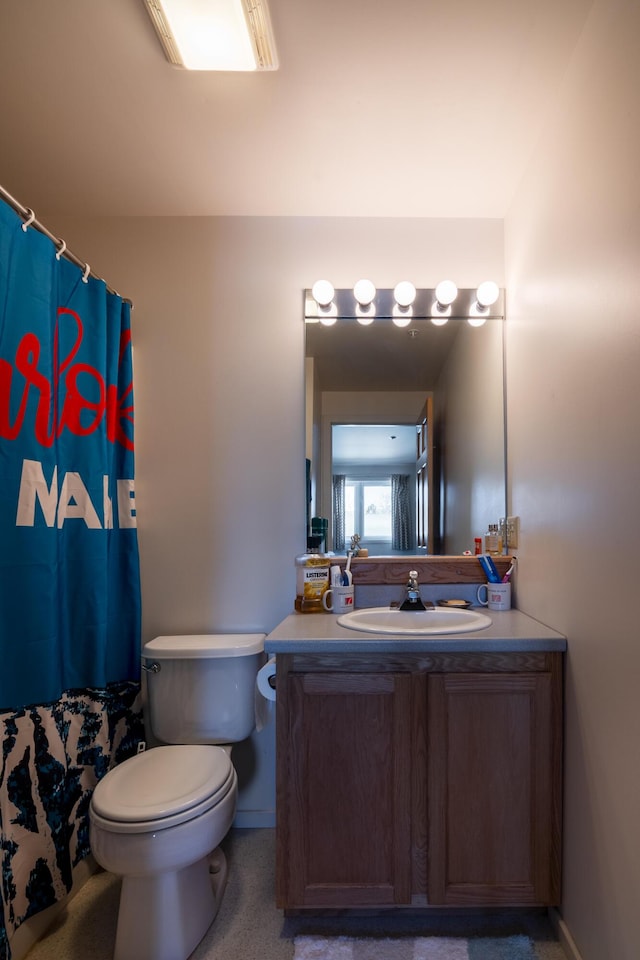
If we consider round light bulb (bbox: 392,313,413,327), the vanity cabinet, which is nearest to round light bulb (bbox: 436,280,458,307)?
round light bulb (bbox: 392,313,413,327)

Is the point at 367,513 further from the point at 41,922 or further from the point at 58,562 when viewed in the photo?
the point at 41,922

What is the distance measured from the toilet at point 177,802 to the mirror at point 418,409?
2.18ft

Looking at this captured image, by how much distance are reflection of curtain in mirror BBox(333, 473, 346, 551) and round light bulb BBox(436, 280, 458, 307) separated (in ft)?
2.64

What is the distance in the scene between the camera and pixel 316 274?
197 centimetres

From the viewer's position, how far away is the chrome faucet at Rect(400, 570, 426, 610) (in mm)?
1704

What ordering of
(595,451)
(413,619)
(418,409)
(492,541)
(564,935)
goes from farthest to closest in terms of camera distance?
(418,409), (492,541), (413,619), (564,935), (595,451)

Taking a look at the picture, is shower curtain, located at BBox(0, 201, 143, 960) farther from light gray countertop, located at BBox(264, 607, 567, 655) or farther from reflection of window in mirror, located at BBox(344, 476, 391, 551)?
reflection of window in mirror, located at BBox(344, 476, 391, 551)

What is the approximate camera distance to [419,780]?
1.36m

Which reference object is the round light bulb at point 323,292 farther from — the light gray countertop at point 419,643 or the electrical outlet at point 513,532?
the light gray countertop at point 419,643

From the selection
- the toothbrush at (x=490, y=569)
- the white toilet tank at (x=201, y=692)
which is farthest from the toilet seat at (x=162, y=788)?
the toothbrush at (x=490, y=569)

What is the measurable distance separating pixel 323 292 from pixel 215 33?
0.84m

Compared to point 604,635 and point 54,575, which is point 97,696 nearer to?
point 54,575

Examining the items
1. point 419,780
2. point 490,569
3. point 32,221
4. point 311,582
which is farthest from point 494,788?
point 32,221

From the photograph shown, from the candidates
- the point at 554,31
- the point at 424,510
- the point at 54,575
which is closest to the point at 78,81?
the point at 554,31
